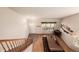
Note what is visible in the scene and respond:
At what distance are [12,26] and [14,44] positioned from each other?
276 millimetres

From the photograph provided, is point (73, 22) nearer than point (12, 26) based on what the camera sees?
Yes

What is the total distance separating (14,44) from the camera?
1.36m

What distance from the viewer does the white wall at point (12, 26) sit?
1186 millimetres

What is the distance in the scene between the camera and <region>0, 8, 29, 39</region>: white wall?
46.7 inches

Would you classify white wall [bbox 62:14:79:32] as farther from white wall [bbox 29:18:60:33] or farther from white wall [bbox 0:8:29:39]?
white wall [bbox 0:8:29:39]

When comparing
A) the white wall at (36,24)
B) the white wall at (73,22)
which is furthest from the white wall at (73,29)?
the white wall at (36,24)

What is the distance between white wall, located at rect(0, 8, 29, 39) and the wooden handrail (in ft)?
0.21

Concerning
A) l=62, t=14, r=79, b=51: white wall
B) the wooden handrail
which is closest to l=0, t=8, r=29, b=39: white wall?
the wooden handrail

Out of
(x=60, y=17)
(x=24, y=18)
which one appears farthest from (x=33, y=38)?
(x=60, y=17)

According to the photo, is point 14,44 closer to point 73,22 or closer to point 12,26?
point 12,26

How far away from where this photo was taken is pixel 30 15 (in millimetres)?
1146

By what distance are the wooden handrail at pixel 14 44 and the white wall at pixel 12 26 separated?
7cm

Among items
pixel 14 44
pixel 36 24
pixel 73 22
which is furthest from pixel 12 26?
pixel 73 22
